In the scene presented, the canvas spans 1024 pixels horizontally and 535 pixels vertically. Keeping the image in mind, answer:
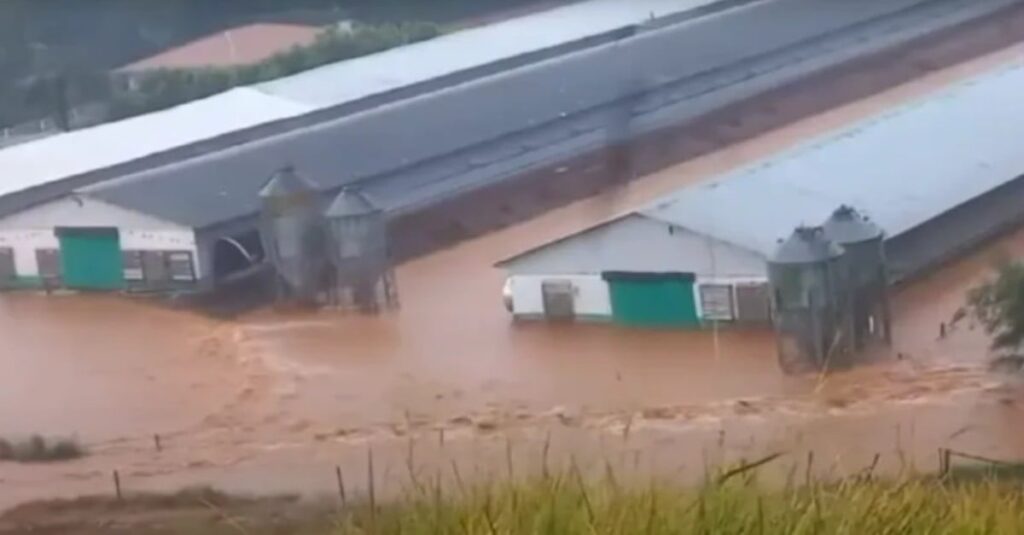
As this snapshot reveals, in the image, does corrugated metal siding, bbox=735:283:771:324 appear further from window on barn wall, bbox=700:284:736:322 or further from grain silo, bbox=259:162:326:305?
grain silo, bbox=259:162:326:305

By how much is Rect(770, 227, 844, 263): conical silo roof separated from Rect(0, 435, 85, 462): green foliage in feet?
2.74

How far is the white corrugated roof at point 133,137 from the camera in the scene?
2.47 m

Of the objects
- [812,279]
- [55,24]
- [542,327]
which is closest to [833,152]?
[812,279]

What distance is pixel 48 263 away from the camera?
96.7 inches

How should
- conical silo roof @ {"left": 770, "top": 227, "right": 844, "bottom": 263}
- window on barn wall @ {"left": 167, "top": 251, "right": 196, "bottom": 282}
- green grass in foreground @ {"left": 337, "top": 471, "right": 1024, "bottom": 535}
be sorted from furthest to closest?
1. window on barn wall @ {"left": 167, "top": 251, "right": 196, "bottom": 282}
2. conical silo roof @ {"left": 770, "top": 227, "right": 844, "bottom": 263}
3. green grass in foreground @ {"left": 337, "top": 471, "right": 1024, "bottom": 535}

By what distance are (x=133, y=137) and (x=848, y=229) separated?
2.77 ft

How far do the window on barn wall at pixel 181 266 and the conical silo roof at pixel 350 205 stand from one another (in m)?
0.16

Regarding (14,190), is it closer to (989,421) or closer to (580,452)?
(580,452)

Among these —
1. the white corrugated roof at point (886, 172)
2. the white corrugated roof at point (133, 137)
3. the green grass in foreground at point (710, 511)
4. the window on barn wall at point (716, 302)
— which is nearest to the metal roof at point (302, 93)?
the white corrugated roof at point (133, 137)

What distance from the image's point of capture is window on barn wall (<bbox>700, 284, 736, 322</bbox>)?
7.54ft

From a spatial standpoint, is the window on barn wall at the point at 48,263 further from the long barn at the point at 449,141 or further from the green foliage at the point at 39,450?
the green foliage at the point at 39,450

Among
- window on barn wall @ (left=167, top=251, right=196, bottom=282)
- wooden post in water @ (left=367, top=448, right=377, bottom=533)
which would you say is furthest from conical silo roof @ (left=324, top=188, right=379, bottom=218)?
wooden post in water @ (left=367, top=448, right=377, bottom=533)

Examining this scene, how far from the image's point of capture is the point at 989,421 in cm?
234

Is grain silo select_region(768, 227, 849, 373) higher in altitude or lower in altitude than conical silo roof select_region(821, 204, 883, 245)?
lower
